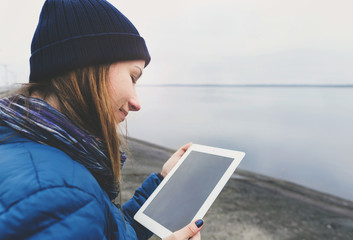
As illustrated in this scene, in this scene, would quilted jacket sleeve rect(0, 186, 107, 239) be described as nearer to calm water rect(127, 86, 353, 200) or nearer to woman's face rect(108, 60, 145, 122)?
woman's face rect(108, 60, 145, 122)

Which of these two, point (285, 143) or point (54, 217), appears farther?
point (285, 143)

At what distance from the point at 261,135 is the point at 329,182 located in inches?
422

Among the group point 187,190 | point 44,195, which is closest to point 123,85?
point 44,195

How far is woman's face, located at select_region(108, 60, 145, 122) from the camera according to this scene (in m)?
1.03

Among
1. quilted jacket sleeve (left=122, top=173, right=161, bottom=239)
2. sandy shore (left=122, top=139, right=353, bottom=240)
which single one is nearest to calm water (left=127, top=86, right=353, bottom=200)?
sandy shore (left=122, top=139, right=353, bottom=240)

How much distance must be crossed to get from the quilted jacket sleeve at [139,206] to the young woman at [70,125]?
0.45 metres

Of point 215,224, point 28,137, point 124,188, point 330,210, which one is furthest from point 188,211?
point 330,210

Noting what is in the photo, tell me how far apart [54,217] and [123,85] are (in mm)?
585

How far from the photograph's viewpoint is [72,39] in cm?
99

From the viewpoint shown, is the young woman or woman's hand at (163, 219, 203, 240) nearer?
the young woman

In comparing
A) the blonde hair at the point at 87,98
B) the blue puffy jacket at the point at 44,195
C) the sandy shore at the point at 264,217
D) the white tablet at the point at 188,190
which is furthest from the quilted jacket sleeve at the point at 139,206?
the sandy shore at the point at 264,217

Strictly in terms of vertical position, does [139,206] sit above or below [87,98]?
below

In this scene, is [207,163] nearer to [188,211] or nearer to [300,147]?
[188,211]

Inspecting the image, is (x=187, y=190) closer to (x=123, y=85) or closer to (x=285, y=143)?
(x=123, y=85)
